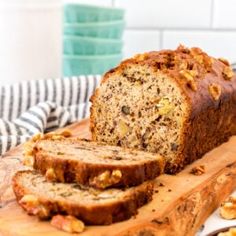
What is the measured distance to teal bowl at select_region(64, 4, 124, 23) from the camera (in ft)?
9.48

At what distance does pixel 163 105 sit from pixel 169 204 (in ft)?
1.14

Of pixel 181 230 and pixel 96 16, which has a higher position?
pixel 96 16

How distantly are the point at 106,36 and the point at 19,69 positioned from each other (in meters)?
0.53

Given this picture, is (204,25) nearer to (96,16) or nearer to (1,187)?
(96,16)

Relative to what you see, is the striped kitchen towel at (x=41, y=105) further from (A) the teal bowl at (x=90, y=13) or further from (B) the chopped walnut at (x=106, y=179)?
(B) the chopped walnut at (x=106, y=179)

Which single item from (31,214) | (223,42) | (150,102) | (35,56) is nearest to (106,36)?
(35,56)

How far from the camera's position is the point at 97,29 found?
290cm

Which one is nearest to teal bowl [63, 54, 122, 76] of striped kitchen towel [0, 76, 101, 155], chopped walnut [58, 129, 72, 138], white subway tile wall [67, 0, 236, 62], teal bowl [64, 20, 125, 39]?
teal bowl [64, 20, 125, 39]

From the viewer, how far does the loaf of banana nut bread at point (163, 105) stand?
1.72 metres

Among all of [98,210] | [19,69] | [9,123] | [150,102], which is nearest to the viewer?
[98,210]

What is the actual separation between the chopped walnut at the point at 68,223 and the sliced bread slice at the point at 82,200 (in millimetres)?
22

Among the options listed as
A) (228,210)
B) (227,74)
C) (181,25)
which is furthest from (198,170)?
(181,25)

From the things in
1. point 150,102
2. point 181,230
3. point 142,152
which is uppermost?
point 150,102

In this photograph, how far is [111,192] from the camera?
1404 mm
